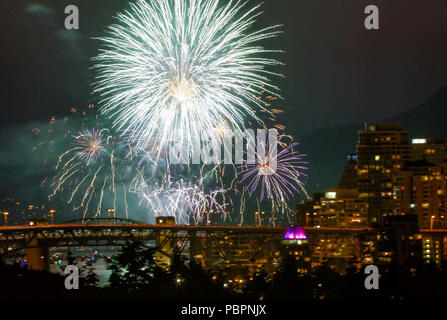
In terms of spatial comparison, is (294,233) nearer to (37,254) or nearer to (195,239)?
(195,239)

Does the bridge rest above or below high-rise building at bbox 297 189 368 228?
below

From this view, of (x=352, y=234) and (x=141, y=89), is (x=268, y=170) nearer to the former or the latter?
(x=141, y=89)

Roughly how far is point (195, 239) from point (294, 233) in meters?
20.3

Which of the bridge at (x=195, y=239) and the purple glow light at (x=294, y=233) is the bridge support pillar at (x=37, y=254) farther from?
the purple glow light at (x=294, y=233)

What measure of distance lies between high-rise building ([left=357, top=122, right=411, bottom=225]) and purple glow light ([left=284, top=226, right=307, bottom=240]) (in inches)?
2326

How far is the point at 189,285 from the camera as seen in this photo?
52.8 meters

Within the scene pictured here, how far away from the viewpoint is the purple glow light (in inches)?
5039

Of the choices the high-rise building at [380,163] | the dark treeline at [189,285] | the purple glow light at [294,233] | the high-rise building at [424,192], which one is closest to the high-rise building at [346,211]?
the high-rise building at [380,163]

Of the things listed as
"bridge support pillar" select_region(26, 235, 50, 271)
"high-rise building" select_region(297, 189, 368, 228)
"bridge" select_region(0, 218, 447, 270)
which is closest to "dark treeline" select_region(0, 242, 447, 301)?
"bridge" select_region(0, 218, 447, 270)

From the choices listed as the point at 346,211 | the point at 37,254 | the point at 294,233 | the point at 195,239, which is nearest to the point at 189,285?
the point at 37,254

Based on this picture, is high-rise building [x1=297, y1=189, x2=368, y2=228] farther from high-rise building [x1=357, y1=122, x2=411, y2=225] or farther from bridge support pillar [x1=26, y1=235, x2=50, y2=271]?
bridge support pillar [x1=26, y1=235, x2=50, y2=271]

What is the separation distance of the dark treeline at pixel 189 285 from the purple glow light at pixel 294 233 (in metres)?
49.6

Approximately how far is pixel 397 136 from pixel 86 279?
155 meters
